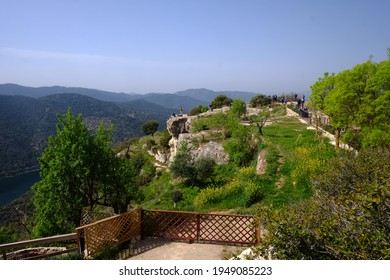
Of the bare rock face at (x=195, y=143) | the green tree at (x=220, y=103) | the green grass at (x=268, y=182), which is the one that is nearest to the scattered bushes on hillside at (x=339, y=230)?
the green grass at (x=268, y=182)

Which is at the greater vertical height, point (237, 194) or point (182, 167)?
point (182, 167)

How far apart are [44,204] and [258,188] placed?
10.7 meters

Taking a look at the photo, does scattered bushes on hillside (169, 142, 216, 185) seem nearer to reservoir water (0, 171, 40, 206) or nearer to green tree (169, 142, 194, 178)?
green tree (169, 142, 194, 178)

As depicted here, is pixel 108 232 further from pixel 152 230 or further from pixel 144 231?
pixel 152 230

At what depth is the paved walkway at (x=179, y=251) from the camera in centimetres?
935

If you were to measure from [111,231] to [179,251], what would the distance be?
7.76 ft

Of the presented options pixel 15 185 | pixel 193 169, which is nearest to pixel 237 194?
pixel 193 169

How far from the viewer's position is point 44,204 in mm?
12375

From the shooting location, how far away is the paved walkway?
9352 mm

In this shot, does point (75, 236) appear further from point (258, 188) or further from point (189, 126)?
point (189, 126)

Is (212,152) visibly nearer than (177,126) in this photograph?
Yes

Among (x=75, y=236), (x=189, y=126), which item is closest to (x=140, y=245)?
(x=75, y=236)

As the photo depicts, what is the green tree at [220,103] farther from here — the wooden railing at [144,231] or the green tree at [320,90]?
the wooden railing at [144,231]

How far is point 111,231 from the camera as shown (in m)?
9.70
